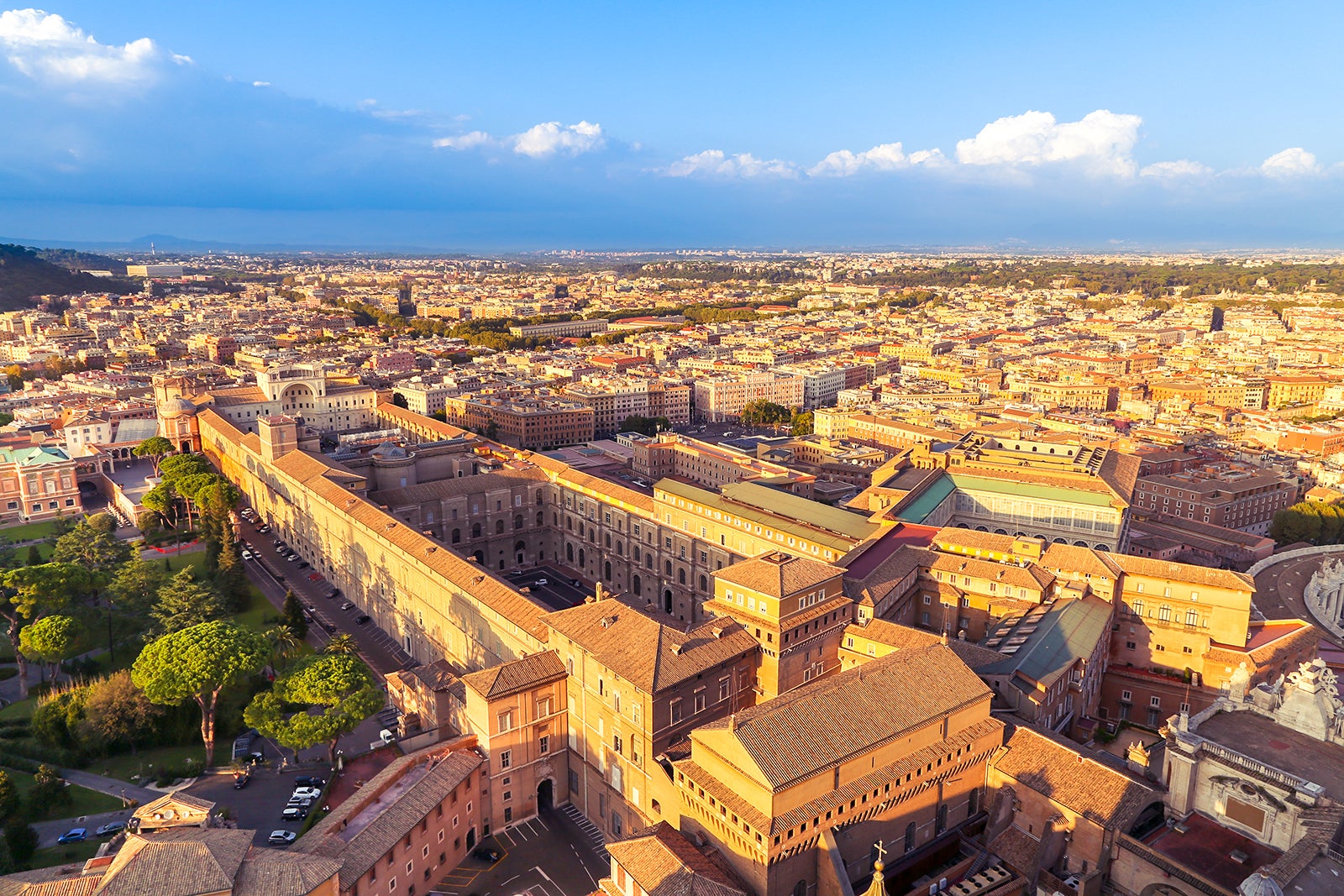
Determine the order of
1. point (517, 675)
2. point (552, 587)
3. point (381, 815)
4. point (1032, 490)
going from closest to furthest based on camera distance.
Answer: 1. point (381, 815)
2. point (517, 675)
3. point (1032, 490)
4. point (552, 587)

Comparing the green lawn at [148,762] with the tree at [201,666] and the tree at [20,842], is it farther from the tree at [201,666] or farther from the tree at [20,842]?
the tree at [20,842]

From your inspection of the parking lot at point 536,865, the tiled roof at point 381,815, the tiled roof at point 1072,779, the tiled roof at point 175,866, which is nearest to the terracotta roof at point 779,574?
the tiled roof at point 1072,779

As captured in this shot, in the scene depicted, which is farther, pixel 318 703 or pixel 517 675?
pixel 318 703

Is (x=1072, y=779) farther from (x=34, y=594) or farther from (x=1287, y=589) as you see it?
(x=34, y=594)

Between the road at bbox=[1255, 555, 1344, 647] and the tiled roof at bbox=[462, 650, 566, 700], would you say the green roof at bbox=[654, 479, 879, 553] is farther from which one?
the road at bbox=[1255, 555, 1344, 647]

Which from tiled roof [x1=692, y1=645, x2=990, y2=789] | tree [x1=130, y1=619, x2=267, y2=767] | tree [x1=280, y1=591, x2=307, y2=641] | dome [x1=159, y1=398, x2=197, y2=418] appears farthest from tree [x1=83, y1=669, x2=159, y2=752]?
dome [x1=159, y1=398, x2=197, y2=418]

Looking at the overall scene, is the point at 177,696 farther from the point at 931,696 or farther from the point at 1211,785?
the point at 1211,785

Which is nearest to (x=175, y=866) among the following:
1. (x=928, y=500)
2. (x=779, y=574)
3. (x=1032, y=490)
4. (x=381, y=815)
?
(x=381, y=815)
